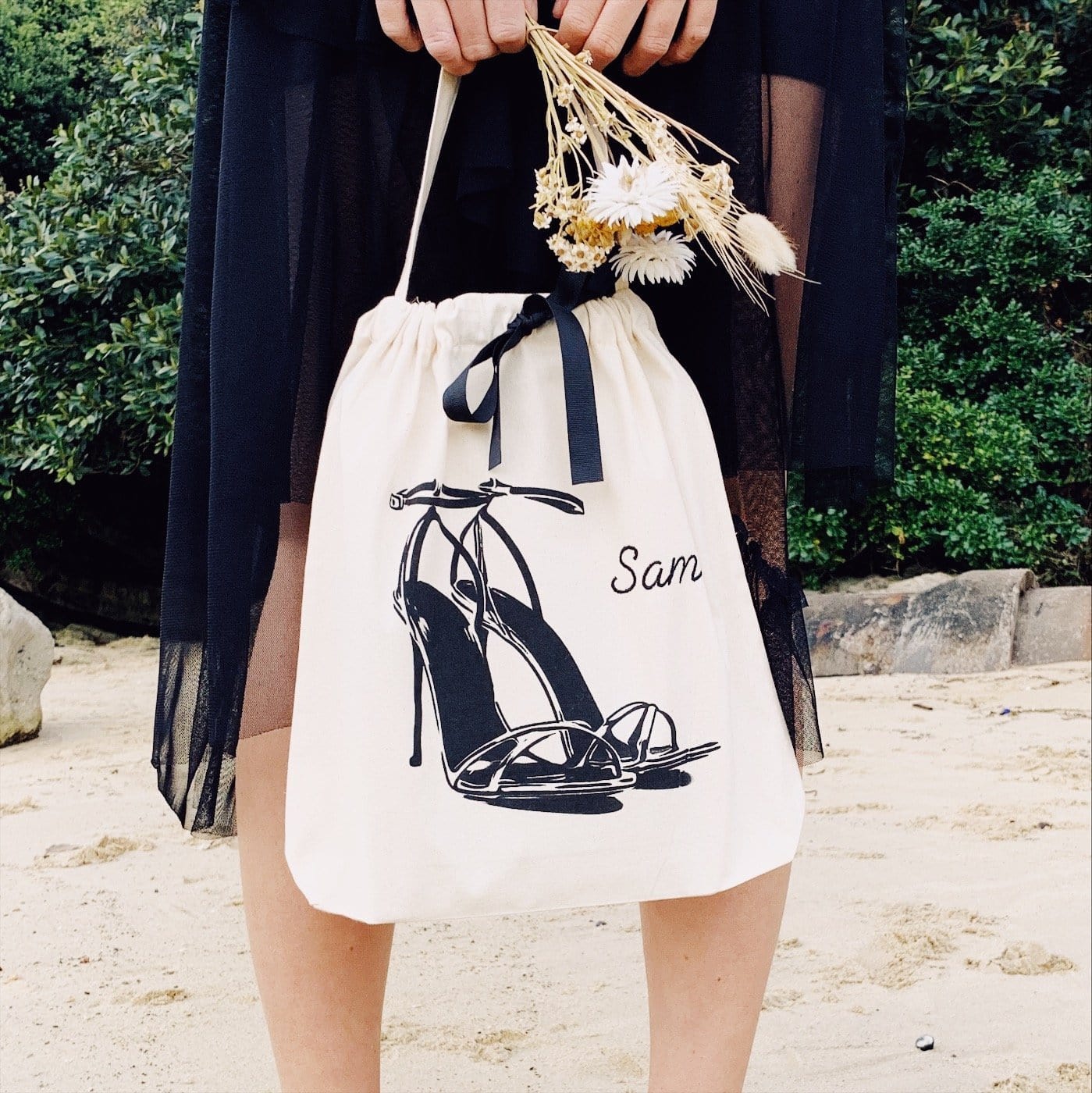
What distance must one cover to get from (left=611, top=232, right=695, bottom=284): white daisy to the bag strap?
18 cm

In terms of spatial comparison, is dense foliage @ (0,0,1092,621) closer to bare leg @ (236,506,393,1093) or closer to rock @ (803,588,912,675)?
rock @ (803,588,912,675)

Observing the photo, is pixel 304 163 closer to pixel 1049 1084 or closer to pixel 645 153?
pixel 645 153

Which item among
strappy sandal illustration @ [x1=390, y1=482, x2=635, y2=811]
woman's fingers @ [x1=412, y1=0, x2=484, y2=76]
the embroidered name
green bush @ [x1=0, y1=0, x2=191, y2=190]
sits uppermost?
green bush @ [x1=0, y1=0, x2=191, y2=190]

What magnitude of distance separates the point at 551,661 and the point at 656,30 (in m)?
0.56

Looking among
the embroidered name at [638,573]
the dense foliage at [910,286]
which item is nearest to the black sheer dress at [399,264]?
the embroidered name at [638,573]

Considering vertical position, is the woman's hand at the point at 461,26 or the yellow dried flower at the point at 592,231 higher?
the woman's hand at the point at 461,26

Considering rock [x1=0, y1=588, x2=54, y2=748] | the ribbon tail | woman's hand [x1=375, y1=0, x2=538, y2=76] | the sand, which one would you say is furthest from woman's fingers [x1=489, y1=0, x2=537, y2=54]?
rock [x1=0, y1=588, x2=54, y2=748]

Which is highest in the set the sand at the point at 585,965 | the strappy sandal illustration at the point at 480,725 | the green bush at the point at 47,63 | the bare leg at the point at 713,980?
the green bush at the point at 47,63

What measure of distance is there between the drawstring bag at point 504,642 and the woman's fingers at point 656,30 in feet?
0.57

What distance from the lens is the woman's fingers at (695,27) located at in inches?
40.1

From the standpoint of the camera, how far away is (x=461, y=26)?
96cm

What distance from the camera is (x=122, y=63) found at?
559cm

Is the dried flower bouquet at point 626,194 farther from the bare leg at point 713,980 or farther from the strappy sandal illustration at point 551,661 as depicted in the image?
the bare leg at point 713,980

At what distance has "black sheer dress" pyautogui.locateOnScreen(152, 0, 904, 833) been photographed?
1.06 metres
